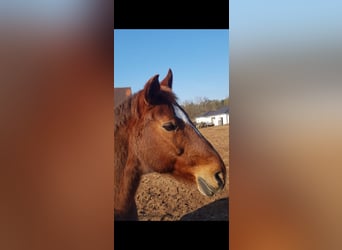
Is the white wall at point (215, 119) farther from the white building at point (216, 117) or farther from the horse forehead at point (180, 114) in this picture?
the horse forehead at point (180, 114)

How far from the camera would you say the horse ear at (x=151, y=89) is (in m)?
2.43

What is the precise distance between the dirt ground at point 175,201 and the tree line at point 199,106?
6.1 inches

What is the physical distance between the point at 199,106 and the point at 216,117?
0.18 meters

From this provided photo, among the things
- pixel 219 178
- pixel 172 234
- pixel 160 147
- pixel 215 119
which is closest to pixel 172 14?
pixel 215 119

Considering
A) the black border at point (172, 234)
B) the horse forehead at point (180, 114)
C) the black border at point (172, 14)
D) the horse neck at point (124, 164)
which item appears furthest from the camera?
the horse forehead at point (180, 114)

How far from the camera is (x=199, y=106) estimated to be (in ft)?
7.98

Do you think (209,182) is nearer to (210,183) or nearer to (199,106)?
(210,183)

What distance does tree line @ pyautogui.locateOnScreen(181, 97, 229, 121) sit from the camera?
2.39m

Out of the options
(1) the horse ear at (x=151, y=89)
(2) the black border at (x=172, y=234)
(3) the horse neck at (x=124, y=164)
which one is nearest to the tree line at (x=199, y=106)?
(1) the horse ear at (x=151, y=89)

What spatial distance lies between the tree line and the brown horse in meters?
0.05

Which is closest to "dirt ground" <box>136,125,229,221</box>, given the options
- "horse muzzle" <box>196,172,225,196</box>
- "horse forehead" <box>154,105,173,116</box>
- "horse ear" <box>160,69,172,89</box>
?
"horse muzzle" <box>196,172,225,196</box>
